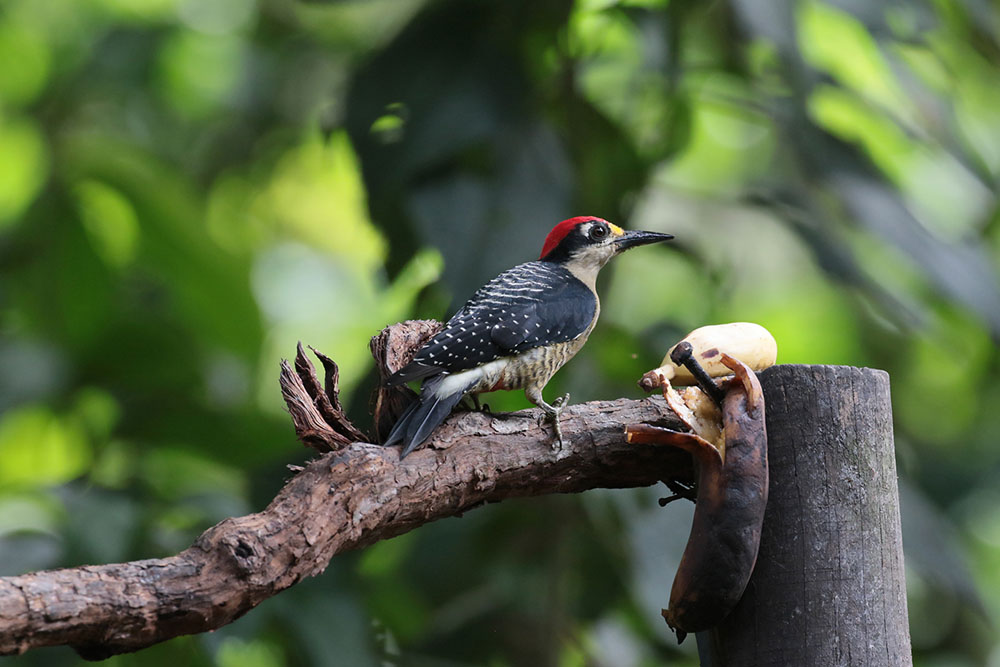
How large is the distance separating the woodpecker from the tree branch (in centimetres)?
4

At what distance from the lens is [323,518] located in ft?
3.98

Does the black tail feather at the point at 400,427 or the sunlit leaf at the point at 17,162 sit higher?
the sunlit leaf at the point at 17,162

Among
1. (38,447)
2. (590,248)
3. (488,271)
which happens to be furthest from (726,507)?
(38,447)

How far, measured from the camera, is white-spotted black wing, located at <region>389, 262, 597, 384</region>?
1.51 meters

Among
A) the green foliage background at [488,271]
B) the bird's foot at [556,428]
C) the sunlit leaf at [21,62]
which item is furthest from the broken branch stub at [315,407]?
the sunlit leaf at [21,62]

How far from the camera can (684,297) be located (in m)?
3.69

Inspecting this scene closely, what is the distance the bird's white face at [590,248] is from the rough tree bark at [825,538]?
591 mm

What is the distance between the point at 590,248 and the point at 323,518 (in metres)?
0.90

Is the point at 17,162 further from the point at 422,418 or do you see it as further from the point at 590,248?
the point at 422,418

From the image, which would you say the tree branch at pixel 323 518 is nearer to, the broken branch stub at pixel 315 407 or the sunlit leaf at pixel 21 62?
the broken branch stub at pixel 315 407

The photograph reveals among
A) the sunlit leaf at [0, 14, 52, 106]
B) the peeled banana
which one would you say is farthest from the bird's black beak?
the sunlit leaf at [0, 14, 52, 106]

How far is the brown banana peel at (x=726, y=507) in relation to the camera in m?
1.29

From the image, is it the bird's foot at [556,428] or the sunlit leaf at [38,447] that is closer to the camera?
the bird's foot at [556,428]

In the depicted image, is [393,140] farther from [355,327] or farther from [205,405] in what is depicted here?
[355,327]
